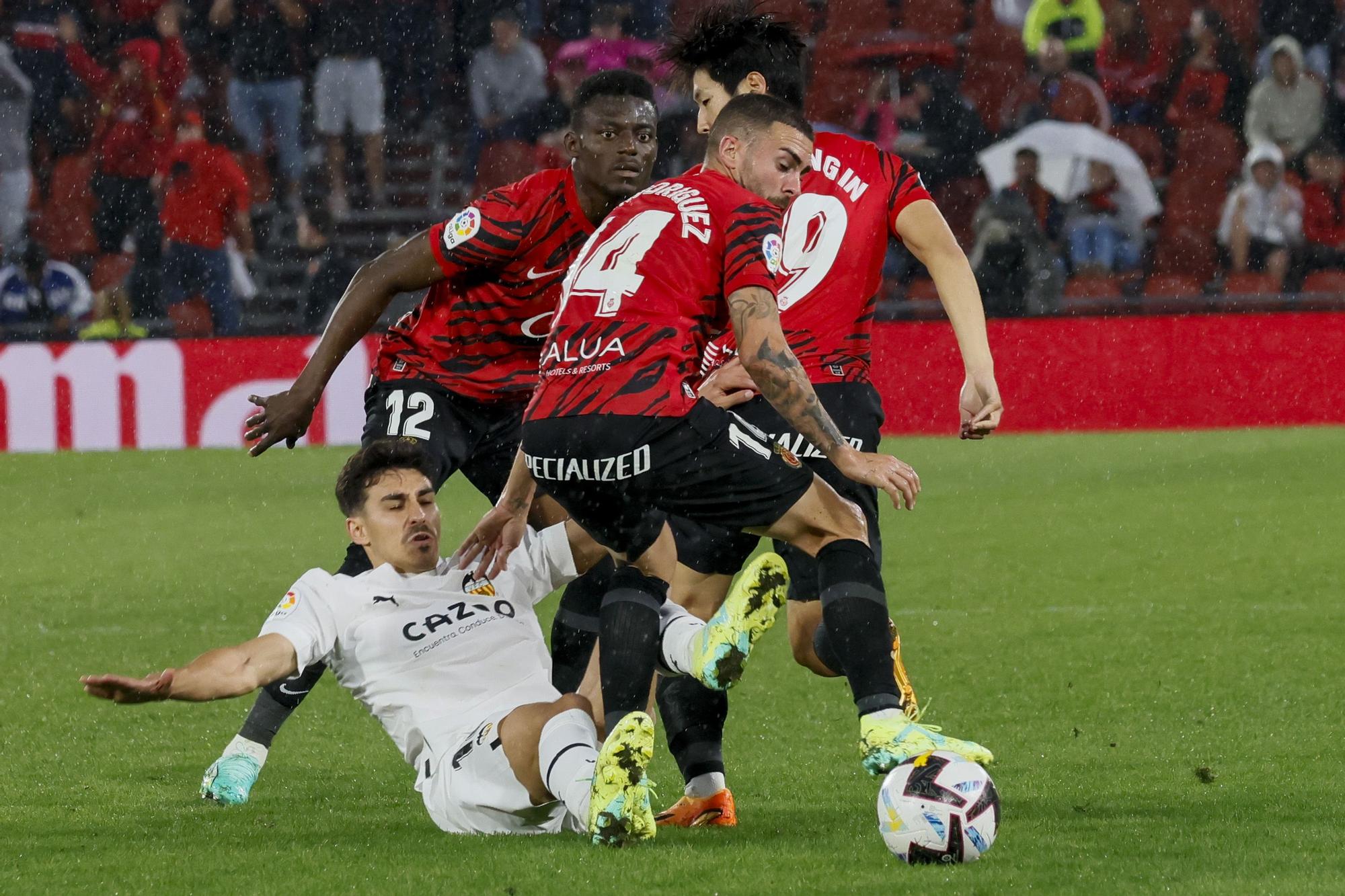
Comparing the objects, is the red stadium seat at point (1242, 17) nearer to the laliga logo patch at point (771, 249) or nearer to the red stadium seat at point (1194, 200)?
the red stadium seat at point (1194, 200)

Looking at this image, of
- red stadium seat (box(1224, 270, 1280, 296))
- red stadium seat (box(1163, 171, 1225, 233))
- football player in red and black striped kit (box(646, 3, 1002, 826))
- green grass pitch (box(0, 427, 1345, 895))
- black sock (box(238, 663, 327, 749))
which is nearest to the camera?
green grass pitch (box(0, 427, 1345, 895))

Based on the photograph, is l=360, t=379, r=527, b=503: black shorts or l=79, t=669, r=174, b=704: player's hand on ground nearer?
l=79, t=669, r=174, b=704: player's hand on ground

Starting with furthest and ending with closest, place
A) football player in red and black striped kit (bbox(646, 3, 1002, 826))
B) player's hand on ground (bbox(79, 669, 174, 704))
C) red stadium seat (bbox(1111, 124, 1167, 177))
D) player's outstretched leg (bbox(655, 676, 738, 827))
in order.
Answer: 1. red stadium seat (bbox(1111, 124, 1167, 177))
2. football player in red and black striped kit (bbox(646, 3, 1002, 826))
3. player's outstretched leg (bbox(655, 676, 738, 827))
4. player's hand on ground (bbox(79, 669, 174, 704))

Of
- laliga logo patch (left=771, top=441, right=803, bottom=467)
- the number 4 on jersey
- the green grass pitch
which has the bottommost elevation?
the green grass pitch

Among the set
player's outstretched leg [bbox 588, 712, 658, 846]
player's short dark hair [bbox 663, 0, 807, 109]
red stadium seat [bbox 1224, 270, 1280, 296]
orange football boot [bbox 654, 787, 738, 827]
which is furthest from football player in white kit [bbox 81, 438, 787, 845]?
red stadium seat [bbox 1224, 270, 1280, 296]

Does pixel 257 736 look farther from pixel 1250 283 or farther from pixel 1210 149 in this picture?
pixel 1210 149

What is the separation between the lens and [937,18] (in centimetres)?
1719

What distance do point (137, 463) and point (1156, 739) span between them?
944 cm

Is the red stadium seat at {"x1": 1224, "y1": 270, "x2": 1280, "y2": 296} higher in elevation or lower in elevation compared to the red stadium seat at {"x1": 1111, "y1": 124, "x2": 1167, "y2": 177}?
lower

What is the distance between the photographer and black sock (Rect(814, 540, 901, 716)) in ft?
13.3

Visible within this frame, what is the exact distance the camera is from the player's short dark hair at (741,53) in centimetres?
505

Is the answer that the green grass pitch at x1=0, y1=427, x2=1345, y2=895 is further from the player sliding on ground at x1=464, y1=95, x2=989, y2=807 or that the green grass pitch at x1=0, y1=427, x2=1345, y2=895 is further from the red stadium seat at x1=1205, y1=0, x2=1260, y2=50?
the red stadium seat at x1=1205, y1=0, x2=1260, y2=50

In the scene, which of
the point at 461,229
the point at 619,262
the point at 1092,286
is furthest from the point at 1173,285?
the point at 619,262

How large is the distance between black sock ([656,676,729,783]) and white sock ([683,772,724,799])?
0.4 inches
